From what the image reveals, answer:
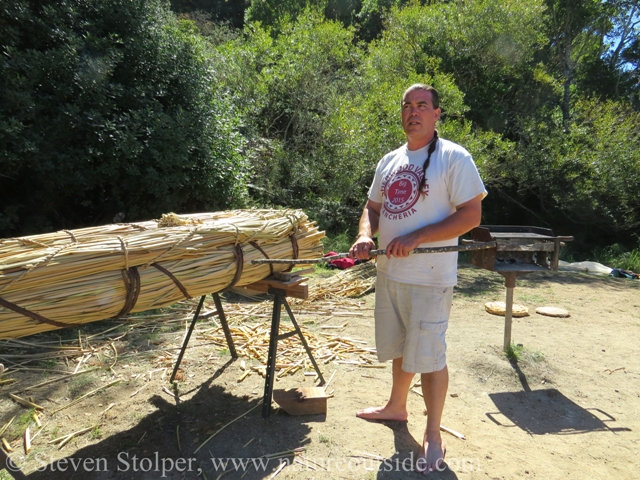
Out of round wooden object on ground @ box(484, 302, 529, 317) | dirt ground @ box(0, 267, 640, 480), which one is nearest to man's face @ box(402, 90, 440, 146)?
dirt ground @ box(0, 267, 640, 480)

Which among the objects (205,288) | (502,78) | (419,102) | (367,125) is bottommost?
(205,288)

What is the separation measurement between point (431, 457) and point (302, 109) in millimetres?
9937

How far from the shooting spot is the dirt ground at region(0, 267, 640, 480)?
256cm

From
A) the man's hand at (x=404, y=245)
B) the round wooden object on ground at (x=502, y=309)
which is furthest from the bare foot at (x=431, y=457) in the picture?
the round wooden object on ground at (x=502, y=309)

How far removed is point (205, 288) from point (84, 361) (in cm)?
201

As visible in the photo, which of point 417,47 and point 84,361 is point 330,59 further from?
point 84,361

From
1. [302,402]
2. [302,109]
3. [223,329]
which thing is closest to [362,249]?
[302,402]

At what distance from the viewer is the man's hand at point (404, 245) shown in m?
2.34

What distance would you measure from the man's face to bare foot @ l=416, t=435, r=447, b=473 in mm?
1776

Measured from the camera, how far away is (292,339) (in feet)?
14.1

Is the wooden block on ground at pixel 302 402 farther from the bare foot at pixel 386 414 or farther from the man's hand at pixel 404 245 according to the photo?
the man's hand at pixel 404 245

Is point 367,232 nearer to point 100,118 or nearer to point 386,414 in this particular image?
point 386,414

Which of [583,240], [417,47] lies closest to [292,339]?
[417,47]

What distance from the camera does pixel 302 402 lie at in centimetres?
299
